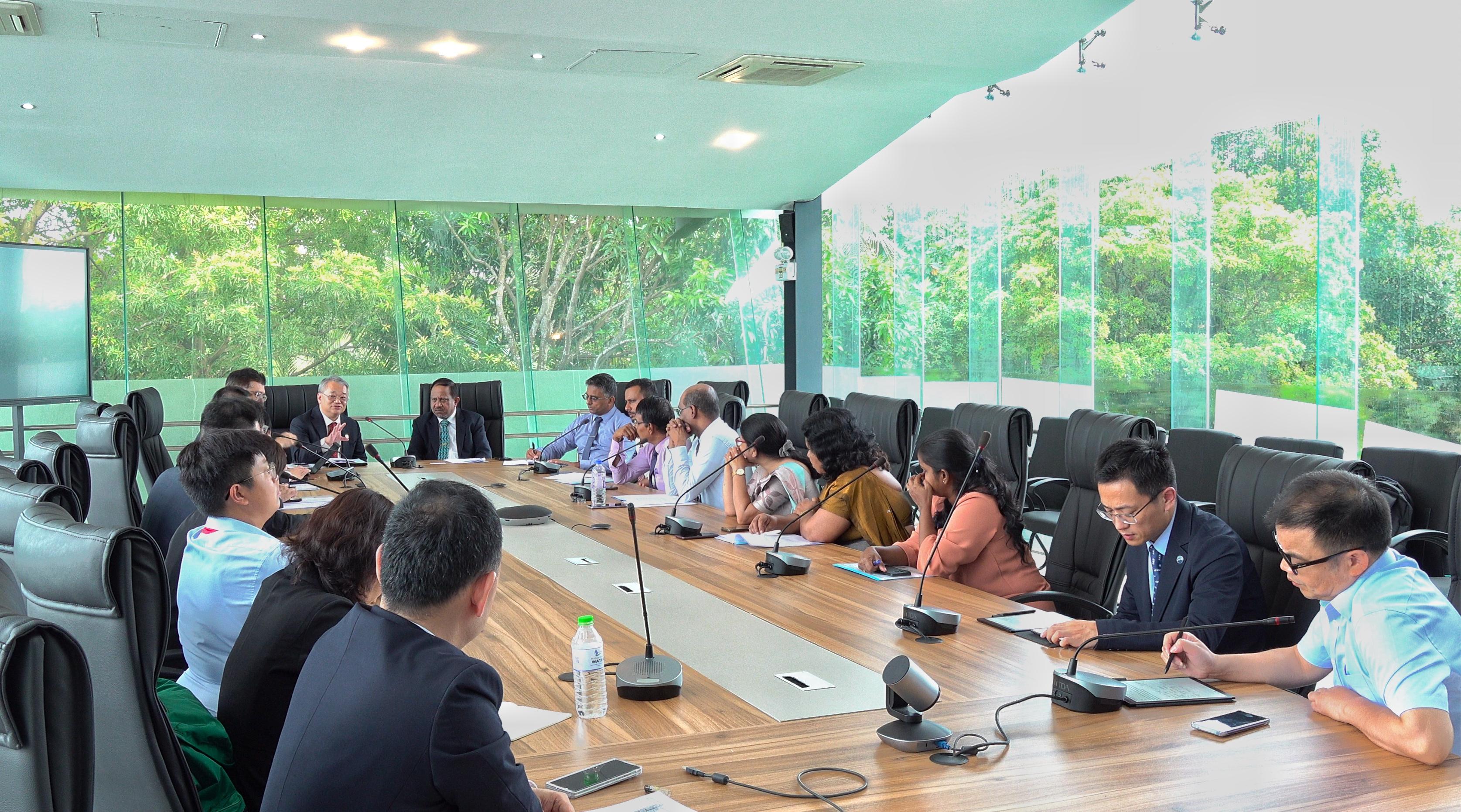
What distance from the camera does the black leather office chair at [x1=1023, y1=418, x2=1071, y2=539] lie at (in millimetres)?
5977

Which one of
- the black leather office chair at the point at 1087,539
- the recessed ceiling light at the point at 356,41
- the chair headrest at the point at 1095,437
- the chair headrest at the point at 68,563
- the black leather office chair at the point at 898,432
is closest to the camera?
the chair headrest at the point at 68,563

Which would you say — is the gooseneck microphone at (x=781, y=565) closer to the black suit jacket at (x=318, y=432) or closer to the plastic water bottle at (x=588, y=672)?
the plastic water bottle at (x=588, y=672)

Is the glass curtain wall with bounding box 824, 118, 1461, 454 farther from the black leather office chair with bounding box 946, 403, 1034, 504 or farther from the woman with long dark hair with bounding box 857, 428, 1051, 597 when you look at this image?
the woman with long dark hair with bounding box 857, 428, 1051, 597

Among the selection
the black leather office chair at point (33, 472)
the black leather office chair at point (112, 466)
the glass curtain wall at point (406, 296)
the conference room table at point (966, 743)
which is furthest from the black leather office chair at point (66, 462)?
the glass curtain wall at point (406, 296)

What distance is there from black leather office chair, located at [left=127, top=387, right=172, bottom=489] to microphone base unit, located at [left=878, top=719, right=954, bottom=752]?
4.98 m

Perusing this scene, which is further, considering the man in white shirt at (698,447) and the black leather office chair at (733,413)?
the black leather office chair at (733,413)

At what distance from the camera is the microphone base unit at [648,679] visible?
240cm

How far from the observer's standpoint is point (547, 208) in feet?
34.6

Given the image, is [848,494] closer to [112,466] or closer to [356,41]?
[112,466]

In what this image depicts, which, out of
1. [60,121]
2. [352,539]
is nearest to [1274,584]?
[352,539]

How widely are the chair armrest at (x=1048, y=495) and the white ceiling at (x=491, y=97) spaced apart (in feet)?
8.13

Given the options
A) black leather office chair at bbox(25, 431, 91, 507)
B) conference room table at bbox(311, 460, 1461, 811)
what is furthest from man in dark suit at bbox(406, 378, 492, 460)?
conference room table at bbox(311, 460, 1461, 811)

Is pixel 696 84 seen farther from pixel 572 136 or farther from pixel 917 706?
pixel 917 706

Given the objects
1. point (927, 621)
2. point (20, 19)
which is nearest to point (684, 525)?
point (927, 621)
